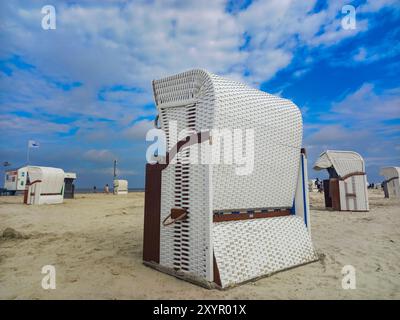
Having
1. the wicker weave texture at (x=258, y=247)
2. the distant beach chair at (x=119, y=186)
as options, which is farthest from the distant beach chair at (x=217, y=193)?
the distant beach chair at (x=119, y=186)

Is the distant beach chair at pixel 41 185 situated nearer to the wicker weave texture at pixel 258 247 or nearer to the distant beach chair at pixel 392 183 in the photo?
the wicker weave texture at pixel 258 247

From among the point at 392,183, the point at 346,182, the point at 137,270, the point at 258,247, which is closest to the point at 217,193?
the point at 258,247

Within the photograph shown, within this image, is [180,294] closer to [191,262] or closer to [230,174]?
[191,262]

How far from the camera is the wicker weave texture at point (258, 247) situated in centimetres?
377

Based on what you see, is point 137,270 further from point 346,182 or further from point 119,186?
point 119,186

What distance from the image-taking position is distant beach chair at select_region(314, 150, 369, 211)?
13.1m

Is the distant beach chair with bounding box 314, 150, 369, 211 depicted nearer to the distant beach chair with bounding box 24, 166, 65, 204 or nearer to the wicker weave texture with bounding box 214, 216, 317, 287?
the wicker weave texture with bounding box 214, 216, 317, 287

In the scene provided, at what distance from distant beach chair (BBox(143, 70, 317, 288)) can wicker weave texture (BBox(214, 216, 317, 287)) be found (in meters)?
0.01

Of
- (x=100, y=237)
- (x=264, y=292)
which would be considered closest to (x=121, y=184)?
(x=100, y=237)

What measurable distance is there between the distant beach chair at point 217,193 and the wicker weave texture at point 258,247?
1 cm

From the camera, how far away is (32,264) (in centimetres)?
471

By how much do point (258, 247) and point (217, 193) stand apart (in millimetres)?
1177

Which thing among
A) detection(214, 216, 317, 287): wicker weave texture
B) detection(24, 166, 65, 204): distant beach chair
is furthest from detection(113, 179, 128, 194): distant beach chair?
detection(214, 216, 317, 287): wicker weave texture
